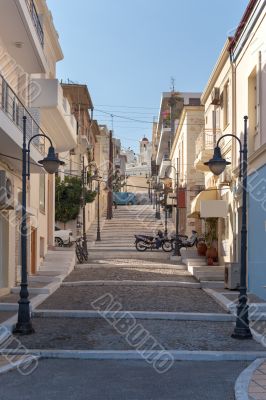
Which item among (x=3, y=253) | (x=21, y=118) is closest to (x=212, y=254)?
(x=3, y=253)

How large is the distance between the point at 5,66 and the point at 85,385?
10219 millimetres

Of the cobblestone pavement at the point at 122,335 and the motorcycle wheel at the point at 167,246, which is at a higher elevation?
the motorcycle wheel at the point at 167,246

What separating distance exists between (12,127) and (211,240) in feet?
38.8

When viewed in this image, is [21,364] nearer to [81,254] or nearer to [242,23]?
[242,23]

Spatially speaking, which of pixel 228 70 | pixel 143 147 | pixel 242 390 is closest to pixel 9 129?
pixel 242 390

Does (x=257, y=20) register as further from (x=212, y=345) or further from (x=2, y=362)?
(x=2, y=362)

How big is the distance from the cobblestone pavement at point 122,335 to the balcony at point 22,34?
21.3 feet

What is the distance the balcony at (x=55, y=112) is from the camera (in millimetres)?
18609

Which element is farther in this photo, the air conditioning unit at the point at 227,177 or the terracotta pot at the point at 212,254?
the terracotta pot at the point at 212,254

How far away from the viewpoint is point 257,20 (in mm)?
14492

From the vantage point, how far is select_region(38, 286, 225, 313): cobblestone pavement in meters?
12.9

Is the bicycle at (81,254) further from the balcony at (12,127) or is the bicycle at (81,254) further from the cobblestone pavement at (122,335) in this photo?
the cobblestone pavement at (122,335)

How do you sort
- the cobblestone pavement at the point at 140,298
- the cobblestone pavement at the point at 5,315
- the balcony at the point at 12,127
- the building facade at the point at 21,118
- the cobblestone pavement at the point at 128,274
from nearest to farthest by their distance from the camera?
the cobblestone pavement at the point at 5,315
the balcony at the point at 12,127
the cobblestone pavement at the point at 140,298
the building facade at the point at 21,118
the cobblestone pavement at the point at 128,274

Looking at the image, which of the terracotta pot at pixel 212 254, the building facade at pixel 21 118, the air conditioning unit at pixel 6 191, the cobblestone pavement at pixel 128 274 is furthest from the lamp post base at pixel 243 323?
the terracotta pot at pixel 212 254
